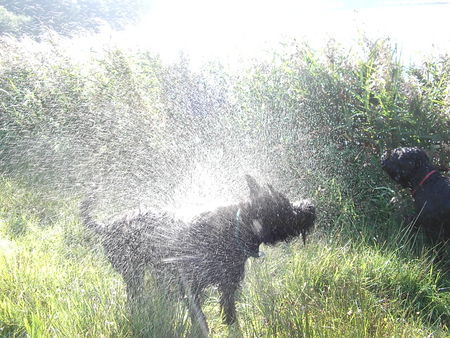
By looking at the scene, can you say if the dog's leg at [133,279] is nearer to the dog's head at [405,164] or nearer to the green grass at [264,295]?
the green grass at [264,295]

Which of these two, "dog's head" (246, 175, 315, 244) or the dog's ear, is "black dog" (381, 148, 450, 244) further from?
the dog's ear

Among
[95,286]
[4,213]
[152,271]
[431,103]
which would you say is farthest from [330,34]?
[4,213]

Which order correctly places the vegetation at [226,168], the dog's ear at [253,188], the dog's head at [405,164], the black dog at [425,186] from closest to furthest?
the vegetation at [226,168]
the dog's ear at [253,188]
the black dog at [425,186]
the dog's head at [405,164]

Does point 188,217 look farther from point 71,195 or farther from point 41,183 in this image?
point 41,183

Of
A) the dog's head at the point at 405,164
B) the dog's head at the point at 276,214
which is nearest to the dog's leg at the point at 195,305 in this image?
the dog's head at the point at 276,214

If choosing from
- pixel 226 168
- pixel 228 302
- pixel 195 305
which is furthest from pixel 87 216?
pixel 226 168

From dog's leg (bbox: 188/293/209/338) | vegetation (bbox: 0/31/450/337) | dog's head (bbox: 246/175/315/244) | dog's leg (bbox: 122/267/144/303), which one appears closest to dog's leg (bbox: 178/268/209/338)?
dog's leg (bbox: 188/293/209/338)

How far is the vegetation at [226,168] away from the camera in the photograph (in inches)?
117

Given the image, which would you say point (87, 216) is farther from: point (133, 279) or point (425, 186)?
point (425, 186)

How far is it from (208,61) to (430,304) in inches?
173

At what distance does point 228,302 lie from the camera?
332 centimetres

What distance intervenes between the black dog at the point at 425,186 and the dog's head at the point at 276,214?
1.22 meters

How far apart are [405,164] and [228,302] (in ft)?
7.39

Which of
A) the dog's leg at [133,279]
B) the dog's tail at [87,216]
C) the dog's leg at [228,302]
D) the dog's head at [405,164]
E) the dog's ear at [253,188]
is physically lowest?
the dog's leg at [228,302]
